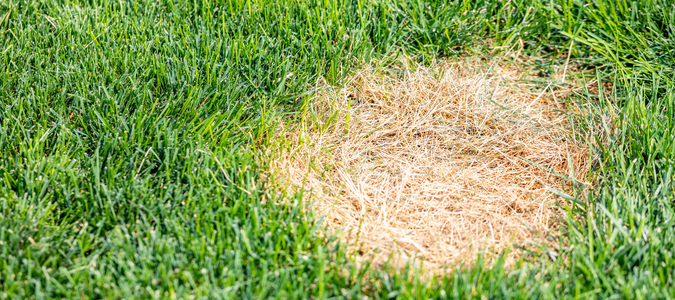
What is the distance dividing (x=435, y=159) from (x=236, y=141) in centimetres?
85

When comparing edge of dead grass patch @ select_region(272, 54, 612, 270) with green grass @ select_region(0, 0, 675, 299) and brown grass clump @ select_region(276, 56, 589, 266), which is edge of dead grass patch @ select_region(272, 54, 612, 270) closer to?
brown grass clump @ select_region(276, 56, 589, 266)

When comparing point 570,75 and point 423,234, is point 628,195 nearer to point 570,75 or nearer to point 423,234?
point 423,234

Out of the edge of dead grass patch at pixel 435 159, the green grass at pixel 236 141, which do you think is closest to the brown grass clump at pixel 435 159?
the edge of dead grass patch at pixel 435 159

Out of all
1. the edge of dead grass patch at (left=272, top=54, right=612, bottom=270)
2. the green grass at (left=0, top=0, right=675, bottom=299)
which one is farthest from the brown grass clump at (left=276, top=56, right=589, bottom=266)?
the green grass at (left=0, top=0, right=675, bottom=299)

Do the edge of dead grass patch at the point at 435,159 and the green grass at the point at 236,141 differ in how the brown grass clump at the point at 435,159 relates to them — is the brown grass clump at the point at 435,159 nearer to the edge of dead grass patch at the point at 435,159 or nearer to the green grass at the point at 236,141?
the edge of dead grass patch at the point at 435,159

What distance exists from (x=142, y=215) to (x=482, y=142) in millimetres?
1457

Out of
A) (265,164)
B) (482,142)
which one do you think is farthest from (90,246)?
(482,142)

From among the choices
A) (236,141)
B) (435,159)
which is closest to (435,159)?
(435,159)

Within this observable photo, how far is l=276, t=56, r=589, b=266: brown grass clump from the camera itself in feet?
6.79

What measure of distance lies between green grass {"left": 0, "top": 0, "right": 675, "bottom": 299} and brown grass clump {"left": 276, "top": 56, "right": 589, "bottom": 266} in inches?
5.1

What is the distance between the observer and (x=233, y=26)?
8.90 feet

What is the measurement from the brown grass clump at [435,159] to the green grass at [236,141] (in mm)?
129

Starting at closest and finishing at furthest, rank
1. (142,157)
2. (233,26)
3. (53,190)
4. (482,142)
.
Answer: (53,190), (142,157), (482,142), (233,26)

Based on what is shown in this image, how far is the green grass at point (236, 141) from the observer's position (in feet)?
5.57
